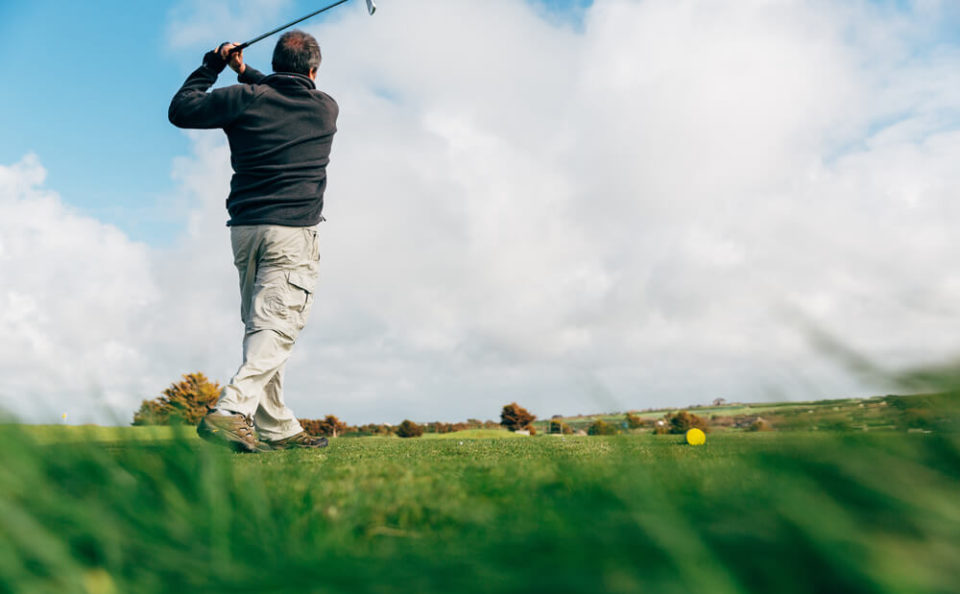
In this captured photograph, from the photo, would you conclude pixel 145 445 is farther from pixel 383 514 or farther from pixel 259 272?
pixel 259 272

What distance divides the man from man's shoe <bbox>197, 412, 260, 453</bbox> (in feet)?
0.91

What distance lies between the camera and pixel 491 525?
122 cm

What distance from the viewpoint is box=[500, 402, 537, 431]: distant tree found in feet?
30.2

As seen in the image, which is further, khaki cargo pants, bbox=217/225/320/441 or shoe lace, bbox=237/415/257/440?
khaki cargo pants, bbox=217/225/320/441

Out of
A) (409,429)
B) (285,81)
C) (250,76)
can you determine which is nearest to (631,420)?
(285,81)

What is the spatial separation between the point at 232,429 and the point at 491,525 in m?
3.03

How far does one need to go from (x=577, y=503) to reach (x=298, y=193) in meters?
3.71

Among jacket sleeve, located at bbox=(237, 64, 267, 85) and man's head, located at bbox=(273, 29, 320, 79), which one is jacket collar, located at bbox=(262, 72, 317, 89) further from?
jacket sleeve, located at bbox=(237, 64, 267, 85)

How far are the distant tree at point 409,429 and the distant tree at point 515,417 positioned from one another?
1308 mm

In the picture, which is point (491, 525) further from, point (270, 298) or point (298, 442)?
point (298, 442)

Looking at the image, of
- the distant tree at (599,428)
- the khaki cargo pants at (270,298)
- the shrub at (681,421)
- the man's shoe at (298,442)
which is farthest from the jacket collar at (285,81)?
the distant tree at (599,428)

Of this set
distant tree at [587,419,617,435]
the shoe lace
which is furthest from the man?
distant tree at [587,419,617,435]

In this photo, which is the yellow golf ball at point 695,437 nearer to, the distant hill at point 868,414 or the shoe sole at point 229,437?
the shoe sole at point 229,437

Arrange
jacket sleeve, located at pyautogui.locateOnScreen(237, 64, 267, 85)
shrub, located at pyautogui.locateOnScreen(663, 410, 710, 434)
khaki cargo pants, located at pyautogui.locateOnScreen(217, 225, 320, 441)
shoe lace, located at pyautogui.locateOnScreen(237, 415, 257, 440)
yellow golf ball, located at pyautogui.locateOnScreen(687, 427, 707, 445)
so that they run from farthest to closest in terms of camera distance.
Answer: shrub, located at pyautogui.locateOnScreen(663, 410, 710, 434)
jacket sleeve, located at pyautogui.locateOnScreen(237, 64, 267, 85)
yellow golf ball, located at pyautogui.locateOnScreen(687, 427, 707, 445)
khaki cargo pants, located at pyautogui.locateOnScreen(217, 225, 320, 441)
shoe lace, located at pyautogui.locateOnScreen(237, 415, 257, 440)
